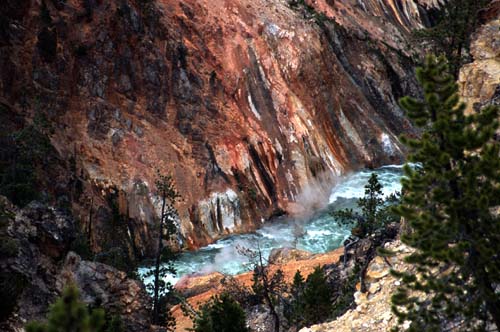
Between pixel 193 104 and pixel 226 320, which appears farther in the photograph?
pixel 193 104

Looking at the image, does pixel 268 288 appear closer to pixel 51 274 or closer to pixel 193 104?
pixel 51 274

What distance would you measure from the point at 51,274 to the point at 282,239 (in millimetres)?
20274

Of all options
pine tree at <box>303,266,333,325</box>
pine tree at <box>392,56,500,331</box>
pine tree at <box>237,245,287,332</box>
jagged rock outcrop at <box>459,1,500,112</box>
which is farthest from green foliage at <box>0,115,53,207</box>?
pine tree at <box>392,56,500,331</box>

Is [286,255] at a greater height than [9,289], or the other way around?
[9,289]

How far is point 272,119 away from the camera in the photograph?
46.0 meters

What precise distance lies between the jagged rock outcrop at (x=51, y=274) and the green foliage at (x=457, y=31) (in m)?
18.5

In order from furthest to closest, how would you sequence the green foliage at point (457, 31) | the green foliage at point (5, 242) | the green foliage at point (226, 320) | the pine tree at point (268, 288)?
1. the green foliage at point (457, 31)
2. the pine tree at point (268, 288)
3. the green foliage at point (226, 320)
4. the green foliage at point (5, 242)

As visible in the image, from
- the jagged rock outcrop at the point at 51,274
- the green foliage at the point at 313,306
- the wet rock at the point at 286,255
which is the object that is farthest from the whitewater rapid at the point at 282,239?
the jagged rock outcrop at the point at 51,274

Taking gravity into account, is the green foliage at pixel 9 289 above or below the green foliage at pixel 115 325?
above

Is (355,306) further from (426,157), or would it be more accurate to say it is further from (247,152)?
(247,152)

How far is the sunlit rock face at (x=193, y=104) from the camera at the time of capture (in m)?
Result: 37.2

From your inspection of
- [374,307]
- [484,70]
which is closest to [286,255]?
[484,70]

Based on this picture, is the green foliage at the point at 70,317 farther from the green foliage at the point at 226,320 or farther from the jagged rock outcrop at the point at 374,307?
the green foliage at the point at 226,320

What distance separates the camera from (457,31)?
27.4 metres
